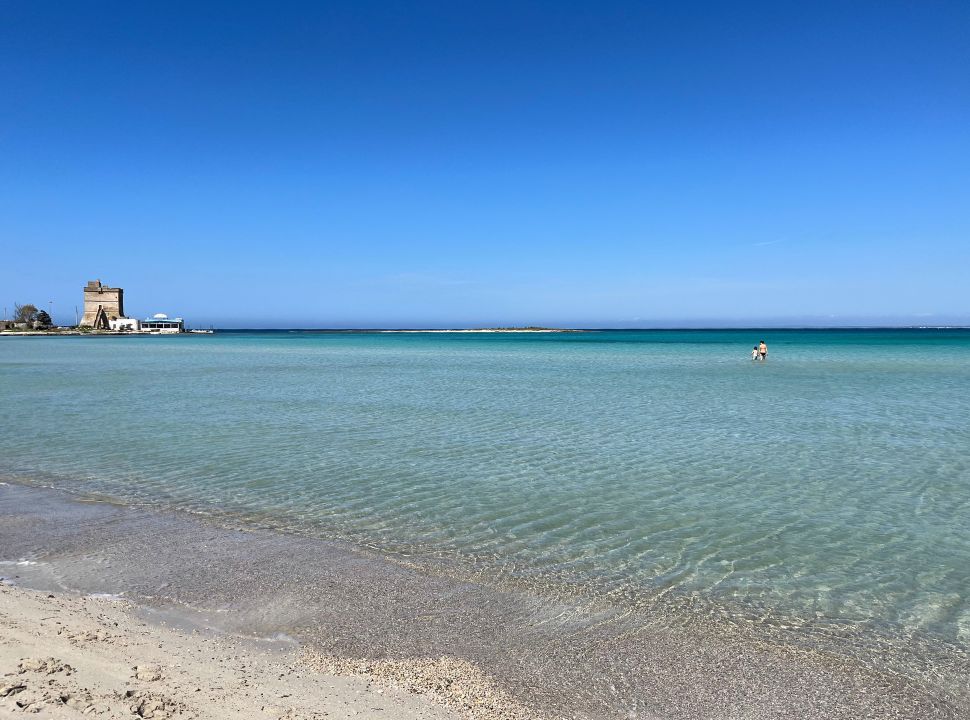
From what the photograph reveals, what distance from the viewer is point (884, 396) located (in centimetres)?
2280

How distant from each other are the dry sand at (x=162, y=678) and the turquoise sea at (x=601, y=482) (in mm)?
2301

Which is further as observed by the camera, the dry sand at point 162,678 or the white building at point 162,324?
the white building at point 162,324

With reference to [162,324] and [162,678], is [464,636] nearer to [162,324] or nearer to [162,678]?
[162,678]

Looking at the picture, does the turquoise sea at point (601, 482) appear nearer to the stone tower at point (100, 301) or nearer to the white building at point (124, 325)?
the white building at point (124, 325)

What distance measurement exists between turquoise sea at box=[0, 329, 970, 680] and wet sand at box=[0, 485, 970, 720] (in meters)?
0.59

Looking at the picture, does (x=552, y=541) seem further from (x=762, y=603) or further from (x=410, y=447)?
(x=410, y=447)

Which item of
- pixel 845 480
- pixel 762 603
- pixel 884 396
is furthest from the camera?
pixel 884 396

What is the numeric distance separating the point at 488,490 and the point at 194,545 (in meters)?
4.11

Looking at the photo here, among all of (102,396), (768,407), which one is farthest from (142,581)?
(102,396)

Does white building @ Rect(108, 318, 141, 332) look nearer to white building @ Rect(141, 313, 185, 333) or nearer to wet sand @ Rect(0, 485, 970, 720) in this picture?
white building @ Rect(141, 313, 185, 333)

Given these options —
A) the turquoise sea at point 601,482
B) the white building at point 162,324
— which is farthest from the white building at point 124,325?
the turquoise sea at point 601,482

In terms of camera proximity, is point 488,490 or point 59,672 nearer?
point 59,672

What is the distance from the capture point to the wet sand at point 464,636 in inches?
162

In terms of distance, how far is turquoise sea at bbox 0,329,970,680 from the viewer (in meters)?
6.25
